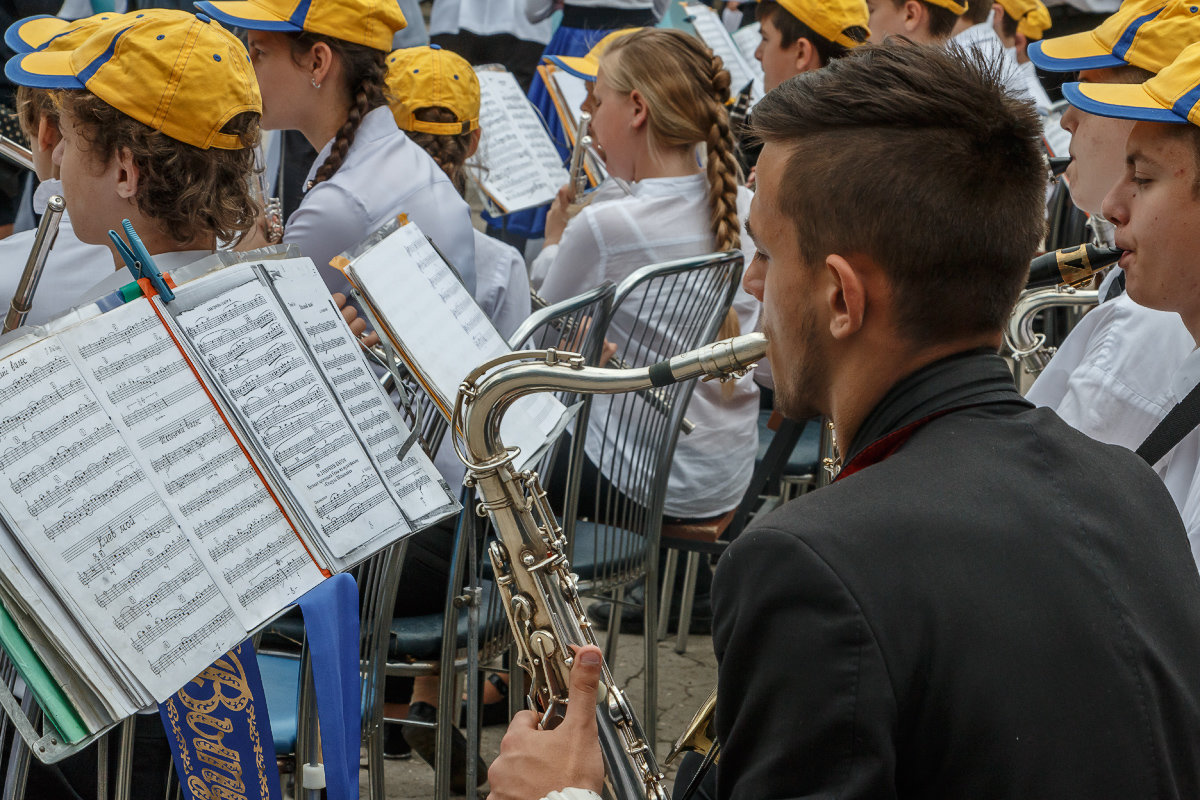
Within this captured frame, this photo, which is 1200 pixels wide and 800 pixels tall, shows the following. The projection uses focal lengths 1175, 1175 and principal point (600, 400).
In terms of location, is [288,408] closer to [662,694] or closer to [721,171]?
[721,171]

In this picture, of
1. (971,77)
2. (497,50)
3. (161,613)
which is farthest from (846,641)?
(497,50)

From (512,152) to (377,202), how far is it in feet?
5.43

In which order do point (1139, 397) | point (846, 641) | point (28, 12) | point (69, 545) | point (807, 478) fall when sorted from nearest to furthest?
1. point (846, 641)
2. point (69, 545)
3. point (1139, 397)
4. point (807, 478)
5. point (28, 12)

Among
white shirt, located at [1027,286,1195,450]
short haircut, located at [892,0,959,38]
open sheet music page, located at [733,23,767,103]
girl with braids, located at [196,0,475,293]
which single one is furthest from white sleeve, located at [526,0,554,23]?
white shirt, located at [1027,286,1195,450]

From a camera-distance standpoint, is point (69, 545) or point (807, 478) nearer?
point (69, 545)

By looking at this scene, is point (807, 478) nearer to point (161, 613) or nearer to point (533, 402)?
point (533, 402)

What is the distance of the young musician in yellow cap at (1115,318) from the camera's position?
2068 millimetres

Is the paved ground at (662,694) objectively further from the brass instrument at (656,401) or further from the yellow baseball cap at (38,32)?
the yellow baseball cap at (38,32)

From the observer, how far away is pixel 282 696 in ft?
6.86

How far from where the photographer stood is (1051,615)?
3.55 ft

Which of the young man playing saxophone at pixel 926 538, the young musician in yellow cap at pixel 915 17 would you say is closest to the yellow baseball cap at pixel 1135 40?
the young man playing saxophone at pixel 926 538

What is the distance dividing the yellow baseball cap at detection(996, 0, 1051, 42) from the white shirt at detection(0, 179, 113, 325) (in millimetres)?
5688

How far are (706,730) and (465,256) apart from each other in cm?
163

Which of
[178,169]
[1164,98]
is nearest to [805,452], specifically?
[1164,98]
